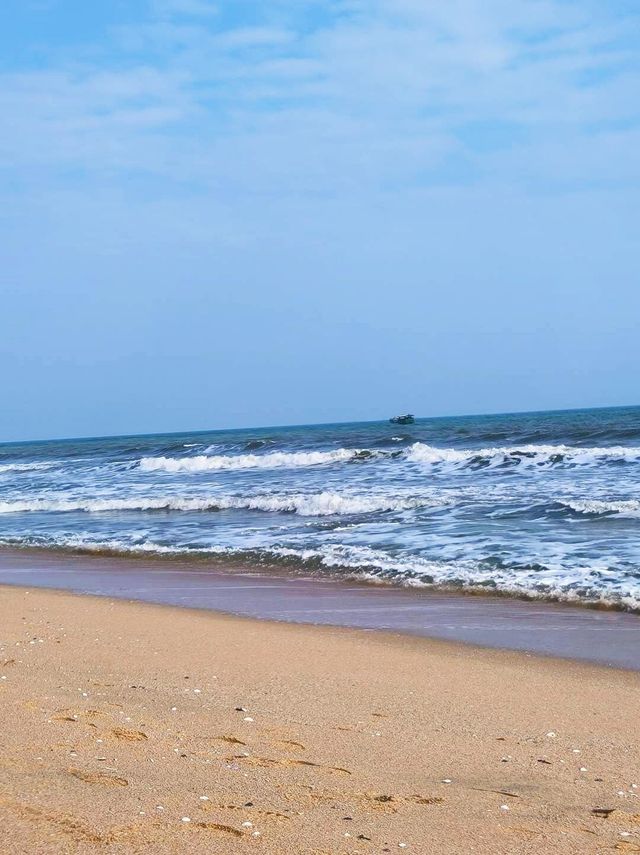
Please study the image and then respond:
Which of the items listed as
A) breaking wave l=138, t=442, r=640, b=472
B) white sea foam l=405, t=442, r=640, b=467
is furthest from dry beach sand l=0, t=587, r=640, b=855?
breaking wave l=138, t=442, r=640, b=472

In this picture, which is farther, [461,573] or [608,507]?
[608,507]

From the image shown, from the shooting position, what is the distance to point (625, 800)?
313cm

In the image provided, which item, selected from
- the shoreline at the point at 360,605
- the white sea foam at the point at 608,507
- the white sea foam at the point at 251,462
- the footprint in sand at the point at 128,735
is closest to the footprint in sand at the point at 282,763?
the footprint in sand at the point at 128,735

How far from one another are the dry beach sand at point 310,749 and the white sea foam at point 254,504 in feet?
28.4

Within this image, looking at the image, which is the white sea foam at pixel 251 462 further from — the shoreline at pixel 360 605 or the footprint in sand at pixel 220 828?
the footprint in sand at pixel 220 828

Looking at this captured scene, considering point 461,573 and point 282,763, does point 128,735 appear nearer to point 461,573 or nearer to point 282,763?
point 282,763

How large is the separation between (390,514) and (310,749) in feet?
33.6

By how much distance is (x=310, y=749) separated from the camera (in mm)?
3613

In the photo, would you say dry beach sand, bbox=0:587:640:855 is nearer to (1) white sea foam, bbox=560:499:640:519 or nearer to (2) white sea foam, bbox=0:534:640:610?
(2) white sea foam, bbox=0:534:640:610

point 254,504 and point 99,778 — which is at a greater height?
point 99,778

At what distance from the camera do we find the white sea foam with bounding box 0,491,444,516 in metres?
14.7

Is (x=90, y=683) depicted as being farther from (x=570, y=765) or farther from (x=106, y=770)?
(x=570, y=765)

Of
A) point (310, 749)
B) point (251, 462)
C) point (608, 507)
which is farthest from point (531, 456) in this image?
point (310, 749)

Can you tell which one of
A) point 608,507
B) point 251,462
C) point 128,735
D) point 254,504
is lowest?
point 608,507
